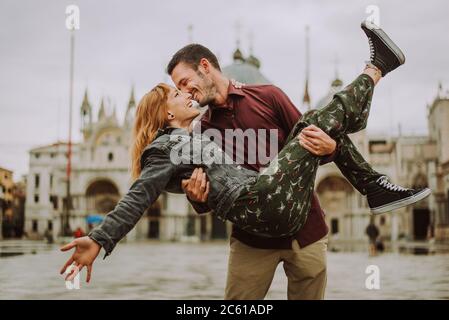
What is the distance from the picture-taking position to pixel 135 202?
77.2 inches

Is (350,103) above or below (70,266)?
above

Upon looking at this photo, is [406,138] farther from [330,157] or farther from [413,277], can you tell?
[330,157]

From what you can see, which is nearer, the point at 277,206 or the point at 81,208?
the point at 277,206

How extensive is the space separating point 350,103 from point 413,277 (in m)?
8.31

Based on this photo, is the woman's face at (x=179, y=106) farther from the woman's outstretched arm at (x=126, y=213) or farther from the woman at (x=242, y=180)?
the woman's outstretched arm at (x=126, y=213)

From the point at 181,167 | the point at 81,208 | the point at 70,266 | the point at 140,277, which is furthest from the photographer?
the point at 81,208

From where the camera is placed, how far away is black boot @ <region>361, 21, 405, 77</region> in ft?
7.04

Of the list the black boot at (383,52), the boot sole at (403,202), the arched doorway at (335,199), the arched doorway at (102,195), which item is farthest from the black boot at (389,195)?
the arched doorway at (102,195)

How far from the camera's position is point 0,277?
30.5 feet

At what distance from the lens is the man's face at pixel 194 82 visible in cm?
230

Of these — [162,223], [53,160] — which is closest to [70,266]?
[162,223]

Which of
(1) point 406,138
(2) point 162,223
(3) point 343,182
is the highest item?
(1) point 406,138

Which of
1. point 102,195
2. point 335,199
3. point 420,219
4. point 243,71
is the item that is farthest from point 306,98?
point 102,195

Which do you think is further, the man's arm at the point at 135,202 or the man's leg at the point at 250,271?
the man's leg at the point at 250,271
